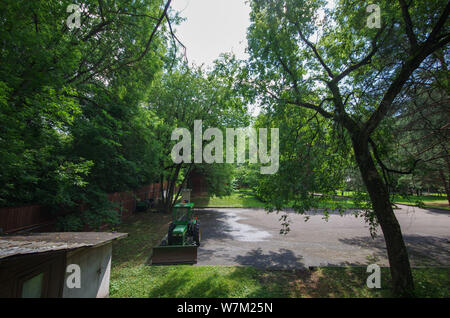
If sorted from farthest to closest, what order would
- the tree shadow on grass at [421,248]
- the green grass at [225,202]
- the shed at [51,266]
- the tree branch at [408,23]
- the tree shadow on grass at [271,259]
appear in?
the green grass at [225,202], the tree shadow on grass at [421,248], the tree shadow on grass at [271,259], the tree branch at [408,23], the shed at [51,266]

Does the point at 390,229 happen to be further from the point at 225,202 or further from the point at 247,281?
the point at 225,202

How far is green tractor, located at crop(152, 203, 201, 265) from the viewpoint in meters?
6.84

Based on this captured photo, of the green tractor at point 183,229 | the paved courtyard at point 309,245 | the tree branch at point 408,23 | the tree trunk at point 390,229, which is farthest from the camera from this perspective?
the green tractor at point 183,229

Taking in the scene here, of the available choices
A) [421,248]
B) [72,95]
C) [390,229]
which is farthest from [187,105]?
[421,248]

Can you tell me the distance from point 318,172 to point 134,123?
8862 millimetres

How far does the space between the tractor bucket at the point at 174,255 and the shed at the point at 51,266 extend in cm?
216

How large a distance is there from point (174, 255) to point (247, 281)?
9.63 feet

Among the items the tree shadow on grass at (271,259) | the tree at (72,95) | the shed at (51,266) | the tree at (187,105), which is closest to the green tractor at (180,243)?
the tree shadow on grass at (271,259)

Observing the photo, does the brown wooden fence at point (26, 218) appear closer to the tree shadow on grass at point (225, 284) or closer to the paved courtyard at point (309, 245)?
the tree shadow on grass at point (225, 284)

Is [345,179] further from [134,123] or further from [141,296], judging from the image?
[134,123]

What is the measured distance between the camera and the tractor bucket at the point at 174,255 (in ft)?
22.2

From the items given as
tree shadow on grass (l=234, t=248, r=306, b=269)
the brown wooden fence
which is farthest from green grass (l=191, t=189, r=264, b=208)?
the brown wooden fence
